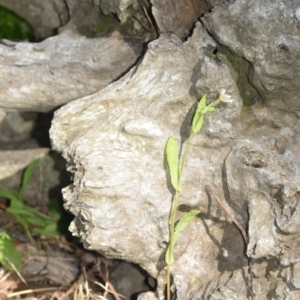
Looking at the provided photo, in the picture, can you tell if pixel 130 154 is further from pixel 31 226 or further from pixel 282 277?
pixel 31 226

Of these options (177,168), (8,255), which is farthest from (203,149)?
(8,255)

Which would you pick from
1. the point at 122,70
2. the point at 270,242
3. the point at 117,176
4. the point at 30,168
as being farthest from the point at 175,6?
the point at 30,168

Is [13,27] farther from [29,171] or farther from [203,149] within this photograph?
[203,149]

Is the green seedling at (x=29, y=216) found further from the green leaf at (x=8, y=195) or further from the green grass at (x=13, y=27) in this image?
the green grass at (x=13, y=27)

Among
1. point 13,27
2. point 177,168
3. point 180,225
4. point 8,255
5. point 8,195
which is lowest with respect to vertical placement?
point 8,255

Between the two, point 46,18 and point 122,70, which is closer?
point 122,70

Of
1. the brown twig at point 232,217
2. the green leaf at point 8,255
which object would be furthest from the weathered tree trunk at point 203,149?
the green leaf at point 8,255
